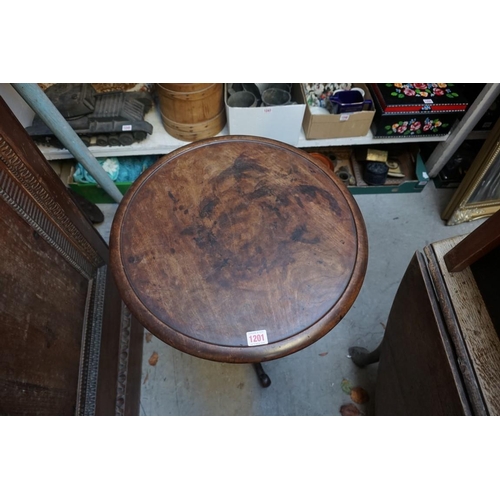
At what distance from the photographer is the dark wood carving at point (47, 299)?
2.90 feet

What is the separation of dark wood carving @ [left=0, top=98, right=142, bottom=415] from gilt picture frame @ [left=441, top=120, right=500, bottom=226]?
1881mm

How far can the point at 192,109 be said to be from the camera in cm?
170

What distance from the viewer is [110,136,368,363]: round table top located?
91 cm

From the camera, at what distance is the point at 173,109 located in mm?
1730

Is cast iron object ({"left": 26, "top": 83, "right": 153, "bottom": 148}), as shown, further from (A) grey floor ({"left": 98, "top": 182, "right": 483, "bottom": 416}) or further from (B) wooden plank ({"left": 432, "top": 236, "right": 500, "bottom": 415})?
(B) wooden plank ({"left": 432, "top": 236, "right": 500, "bottom": 415})

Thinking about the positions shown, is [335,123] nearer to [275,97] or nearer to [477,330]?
[275,97]

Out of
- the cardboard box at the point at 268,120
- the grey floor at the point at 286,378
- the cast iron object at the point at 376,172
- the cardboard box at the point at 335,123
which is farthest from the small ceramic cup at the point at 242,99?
the grey floor at the point at 286,378

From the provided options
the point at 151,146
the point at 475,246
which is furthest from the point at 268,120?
the point at 475,246

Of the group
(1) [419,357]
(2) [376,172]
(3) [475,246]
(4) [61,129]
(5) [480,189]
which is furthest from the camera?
(2) [376,172]

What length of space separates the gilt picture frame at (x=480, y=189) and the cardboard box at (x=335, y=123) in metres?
0.58

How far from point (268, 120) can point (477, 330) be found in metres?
1.32

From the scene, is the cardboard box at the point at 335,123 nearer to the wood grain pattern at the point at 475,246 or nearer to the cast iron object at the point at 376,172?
the cast iron object at the point at 376,172

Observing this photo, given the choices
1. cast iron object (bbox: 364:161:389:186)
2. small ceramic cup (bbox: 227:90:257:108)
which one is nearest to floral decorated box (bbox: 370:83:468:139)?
cast iron object (bbox: 364:161:389:186)

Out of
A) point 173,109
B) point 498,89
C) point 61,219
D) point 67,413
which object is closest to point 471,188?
point 498,89
